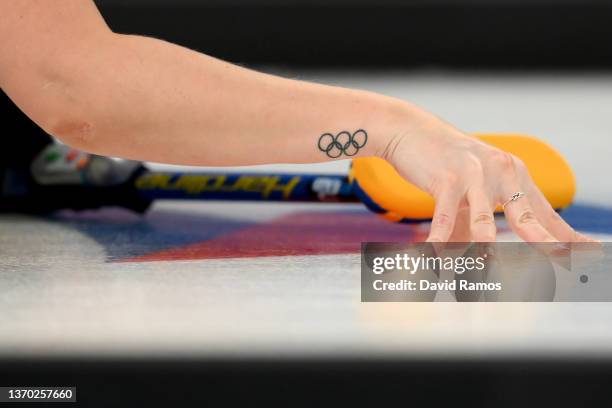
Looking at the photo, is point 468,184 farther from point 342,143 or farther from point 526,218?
point 342,143

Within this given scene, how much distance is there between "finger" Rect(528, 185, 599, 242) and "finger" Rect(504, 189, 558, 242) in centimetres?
3

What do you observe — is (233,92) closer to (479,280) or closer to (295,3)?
(479,280)

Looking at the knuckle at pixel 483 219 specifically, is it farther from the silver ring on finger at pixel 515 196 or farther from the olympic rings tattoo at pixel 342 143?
the olympic rings tattoo at pixel 342 143

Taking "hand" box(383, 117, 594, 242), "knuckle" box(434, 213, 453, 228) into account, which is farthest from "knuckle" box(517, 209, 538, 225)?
"knuckle" box(434, 213, 453, 228)

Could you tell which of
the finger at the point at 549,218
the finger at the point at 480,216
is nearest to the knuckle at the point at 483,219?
the finger at the point at 480,216

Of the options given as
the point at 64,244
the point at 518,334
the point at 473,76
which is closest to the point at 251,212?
the point at 64,244

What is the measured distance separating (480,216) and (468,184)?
0.18 ft

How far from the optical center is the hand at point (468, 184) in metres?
1.28

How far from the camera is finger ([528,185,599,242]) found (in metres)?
1.35

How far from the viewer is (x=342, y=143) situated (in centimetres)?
143

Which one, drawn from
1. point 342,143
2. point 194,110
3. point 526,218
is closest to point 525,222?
point 526,218

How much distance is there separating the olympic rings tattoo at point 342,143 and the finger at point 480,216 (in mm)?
214

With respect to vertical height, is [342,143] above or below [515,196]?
above

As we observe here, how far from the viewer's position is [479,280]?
50.6 inches
